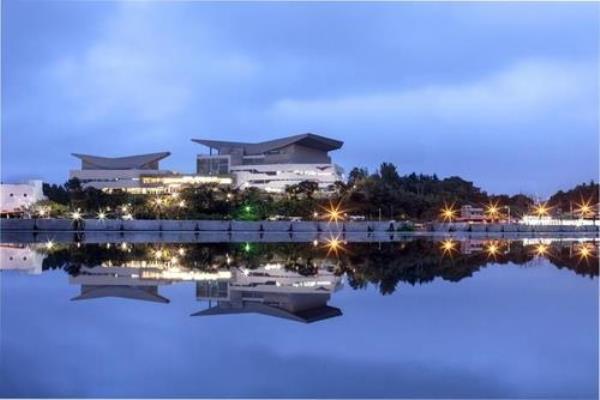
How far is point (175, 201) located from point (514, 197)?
49964 millimetres

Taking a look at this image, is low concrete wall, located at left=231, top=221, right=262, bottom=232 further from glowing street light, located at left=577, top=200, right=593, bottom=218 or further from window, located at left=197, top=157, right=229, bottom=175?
glowing street light, located at left=577, top=200, right=593, bottom=218

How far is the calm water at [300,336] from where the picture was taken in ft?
12.6

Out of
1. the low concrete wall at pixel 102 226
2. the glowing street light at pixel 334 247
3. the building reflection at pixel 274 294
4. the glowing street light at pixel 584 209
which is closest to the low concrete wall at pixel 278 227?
the low concrete wall at pixel 102 226

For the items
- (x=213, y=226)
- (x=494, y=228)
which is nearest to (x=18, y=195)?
(x=213, y=226)

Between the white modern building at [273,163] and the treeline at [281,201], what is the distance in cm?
706

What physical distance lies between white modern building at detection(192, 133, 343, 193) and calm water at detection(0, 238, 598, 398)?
181 feet

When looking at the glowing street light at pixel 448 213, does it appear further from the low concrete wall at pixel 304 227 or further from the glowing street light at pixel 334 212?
the low concrete wall at pixel 304 227

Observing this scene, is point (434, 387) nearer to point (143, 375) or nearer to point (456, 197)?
point (143, 375)

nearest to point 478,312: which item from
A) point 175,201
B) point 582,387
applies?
point 582,387

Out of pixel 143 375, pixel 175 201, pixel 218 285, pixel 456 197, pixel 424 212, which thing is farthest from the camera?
pixel 456 197

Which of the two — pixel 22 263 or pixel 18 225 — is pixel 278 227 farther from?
pixel 22 263

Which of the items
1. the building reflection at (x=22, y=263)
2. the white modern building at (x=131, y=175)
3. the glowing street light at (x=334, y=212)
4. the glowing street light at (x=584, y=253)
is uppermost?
the white modern building at (x=131, y=175)

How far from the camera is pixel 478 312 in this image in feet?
21.2

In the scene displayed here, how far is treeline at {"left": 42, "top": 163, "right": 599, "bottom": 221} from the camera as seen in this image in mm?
45094
